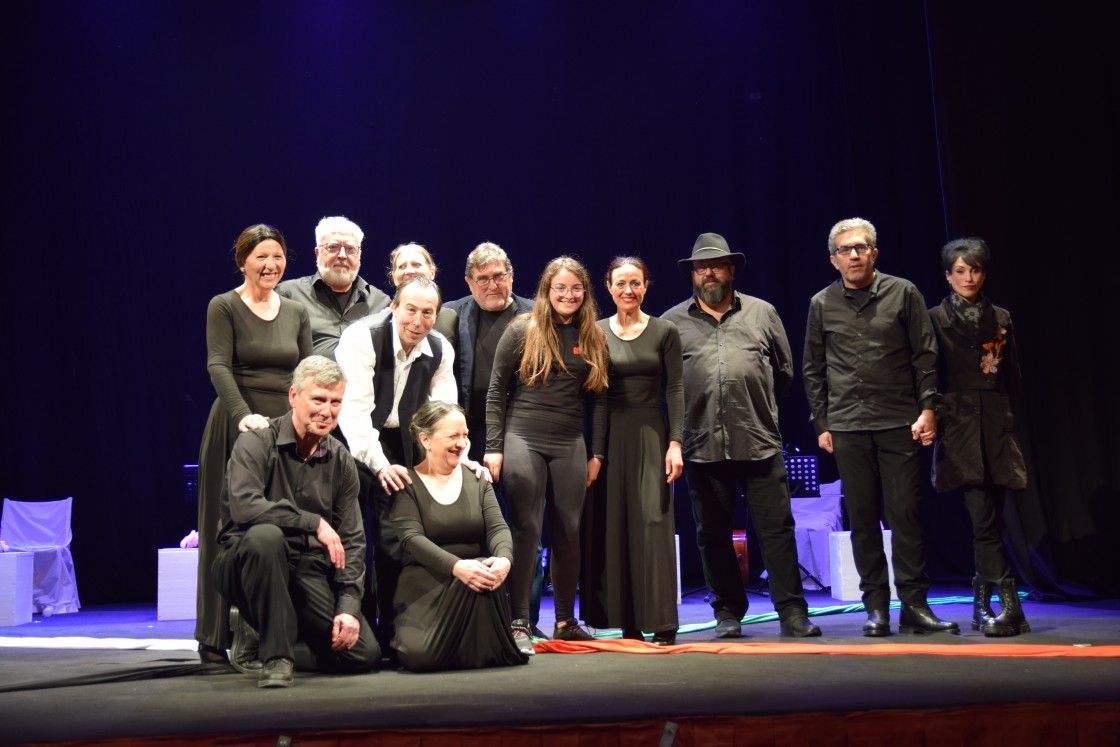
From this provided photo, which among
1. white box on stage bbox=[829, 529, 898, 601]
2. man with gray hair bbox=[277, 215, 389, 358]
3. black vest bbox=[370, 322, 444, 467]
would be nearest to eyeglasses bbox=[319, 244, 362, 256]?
man with gray hair bbox=[277, 215, 389, 358]

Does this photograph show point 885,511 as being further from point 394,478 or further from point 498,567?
point 394,478

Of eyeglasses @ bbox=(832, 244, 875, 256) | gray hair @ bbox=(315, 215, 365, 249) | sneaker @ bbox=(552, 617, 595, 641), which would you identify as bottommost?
sneaker @ bbox=(552, 617, 595, 641)

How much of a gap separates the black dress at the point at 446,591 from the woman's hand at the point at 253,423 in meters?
0.51

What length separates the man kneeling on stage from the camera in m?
3.13

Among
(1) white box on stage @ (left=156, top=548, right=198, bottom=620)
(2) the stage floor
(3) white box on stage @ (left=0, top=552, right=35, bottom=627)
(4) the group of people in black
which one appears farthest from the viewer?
(1) white box on stage @ (left=156, top=548, right=198, bottom=620)

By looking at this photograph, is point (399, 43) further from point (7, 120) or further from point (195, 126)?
point (7, 120)

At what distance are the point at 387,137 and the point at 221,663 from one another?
4.78 m

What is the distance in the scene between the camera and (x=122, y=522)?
7.26m

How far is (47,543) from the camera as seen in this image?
22.3 ft

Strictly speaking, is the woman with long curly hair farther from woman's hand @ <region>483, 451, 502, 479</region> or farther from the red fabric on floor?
the red fabric on floor

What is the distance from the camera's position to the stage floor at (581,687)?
95.6 inches

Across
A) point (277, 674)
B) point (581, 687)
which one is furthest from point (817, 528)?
point (277, 674)

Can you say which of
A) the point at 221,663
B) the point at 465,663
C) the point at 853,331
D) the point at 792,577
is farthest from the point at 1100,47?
the point at 221,663

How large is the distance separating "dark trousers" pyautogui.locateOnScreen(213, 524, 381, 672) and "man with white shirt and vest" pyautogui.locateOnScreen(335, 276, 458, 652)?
0.20m
